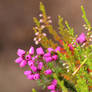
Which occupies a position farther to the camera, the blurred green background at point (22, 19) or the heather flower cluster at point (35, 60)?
the blurred green background at point (22, 19)

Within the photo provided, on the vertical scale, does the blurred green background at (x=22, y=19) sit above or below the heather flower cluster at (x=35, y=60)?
above

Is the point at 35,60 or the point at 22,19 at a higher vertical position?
the point at 22,19

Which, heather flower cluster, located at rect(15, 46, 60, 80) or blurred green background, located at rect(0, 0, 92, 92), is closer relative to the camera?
heather flower cluster, located at rect(15, 46, 60, 80)

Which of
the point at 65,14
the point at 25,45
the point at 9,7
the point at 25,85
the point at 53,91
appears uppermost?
the point at 9,7

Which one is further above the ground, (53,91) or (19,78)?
(19,78)

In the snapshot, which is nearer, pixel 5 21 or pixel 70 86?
pixel 70 86

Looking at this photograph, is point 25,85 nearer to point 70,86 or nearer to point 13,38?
point 13,38

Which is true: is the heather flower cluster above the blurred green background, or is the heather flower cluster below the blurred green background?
below

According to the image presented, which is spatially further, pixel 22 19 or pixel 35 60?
pixel 22 19

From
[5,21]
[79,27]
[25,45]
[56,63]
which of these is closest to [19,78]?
[25,45]

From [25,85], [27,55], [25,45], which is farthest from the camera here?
[25,45]

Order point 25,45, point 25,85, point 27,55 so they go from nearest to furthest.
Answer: point 27,55
point 25,85
point 25,45
